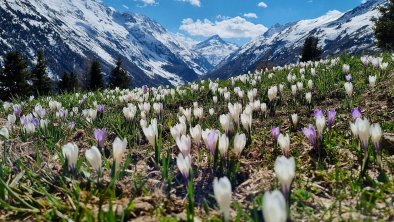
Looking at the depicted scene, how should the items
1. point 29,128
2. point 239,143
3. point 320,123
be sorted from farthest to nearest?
point 29,128 < point 320,123 < point 239,143

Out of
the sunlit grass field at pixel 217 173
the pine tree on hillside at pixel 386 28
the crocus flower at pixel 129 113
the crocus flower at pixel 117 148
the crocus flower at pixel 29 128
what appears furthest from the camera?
the pine tree on hillside at pixel 386 28

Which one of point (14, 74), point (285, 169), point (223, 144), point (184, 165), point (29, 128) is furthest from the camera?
point (14, 74)

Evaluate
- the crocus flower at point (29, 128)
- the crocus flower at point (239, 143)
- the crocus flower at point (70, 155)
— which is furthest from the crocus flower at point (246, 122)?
the crocus flower at point (29, 128)

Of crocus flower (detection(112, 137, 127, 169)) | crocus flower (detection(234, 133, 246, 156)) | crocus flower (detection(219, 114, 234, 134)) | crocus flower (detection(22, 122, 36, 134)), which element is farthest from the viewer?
crocus flower (detection(22, 122, 36, 134))

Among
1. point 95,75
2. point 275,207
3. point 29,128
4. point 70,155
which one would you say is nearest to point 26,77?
point 95,75

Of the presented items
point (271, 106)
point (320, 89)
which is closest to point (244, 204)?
point (271, 106)

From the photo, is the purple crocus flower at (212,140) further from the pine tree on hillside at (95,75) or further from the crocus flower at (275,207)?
the pine tree on hillside at (95,75)

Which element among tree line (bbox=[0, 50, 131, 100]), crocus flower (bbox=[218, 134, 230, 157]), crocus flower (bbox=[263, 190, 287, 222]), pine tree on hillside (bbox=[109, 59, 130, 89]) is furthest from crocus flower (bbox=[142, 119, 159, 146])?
→ pine tree on hillside (bbox=[109, 59, 130, 89])

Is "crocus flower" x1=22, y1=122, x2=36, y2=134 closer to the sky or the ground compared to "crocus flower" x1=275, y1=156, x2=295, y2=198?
closer to the sky

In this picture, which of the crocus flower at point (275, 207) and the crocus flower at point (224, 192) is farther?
the crocus flower at point (224, 192)

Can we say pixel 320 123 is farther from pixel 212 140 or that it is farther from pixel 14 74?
pixel 14 74

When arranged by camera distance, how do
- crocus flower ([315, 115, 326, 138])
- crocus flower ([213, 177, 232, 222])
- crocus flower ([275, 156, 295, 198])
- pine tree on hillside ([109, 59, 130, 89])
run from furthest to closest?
1. pine tree on hillside ([109, 59, 130, 89])
2. crocus flower ([315, 115, 326, 138])
3. crocus flower ([275, 156, 295, 198])
4. crocus flower ([213, 177, 232, 222])

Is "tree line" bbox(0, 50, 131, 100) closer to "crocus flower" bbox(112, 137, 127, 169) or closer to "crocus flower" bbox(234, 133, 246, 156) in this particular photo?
"crocus flower" bbox(234, 133, 246, 156)

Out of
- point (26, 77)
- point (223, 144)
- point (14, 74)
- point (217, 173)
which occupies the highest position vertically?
point (14, 74)
